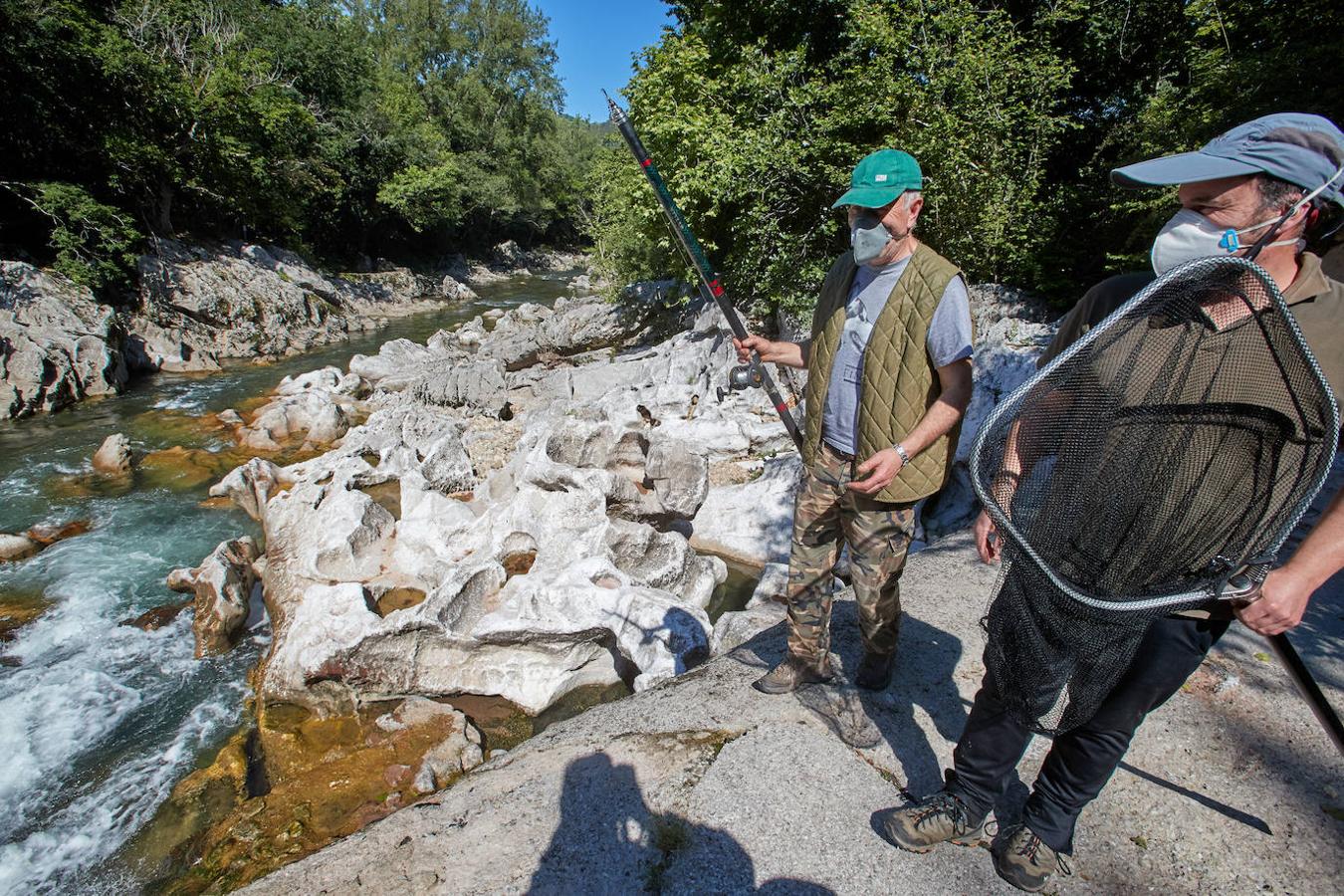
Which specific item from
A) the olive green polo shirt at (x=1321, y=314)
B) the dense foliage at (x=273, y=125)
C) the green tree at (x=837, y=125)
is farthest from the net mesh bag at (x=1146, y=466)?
the dense foliage at (x=273, y=125)

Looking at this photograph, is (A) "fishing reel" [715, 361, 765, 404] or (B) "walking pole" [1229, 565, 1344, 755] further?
(A) "fishing reel" [715, 361, 765, 404]

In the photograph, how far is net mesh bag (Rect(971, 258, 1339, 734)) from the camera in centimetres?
141

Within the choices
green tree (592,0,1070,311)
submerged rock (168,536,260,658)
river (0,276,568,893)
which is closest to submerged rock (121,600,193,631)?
river (0,276,568,893)

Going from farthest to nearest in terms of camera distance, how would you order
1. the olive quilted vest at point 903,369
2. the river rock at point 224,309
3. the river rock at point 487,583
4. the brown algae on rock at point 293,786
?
Result: the river rock at point 224,309, the river rock at point 487,583, the brown algae on rock at point 293,786, the olive quilted vest at point 903,369

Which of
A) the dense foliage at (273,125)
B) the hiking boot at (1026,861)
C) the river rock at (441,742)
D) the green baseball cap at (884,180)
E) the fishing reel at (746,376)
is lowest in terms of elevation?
the river rock at (441,742)

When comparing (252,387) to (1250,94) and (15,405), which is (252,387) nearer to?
(15,405)

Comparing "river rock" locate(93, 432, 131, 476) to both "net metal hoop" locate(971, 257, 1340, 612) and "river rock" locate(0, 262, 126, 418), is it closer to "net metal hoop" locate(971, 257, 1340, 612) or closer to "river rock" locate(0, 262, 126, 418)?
"river rock" locate(0, 262, 126, 418)

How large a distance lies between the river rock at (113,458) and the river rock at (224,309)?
6350mm

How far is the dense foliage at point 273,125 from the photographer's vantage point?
14516 mm

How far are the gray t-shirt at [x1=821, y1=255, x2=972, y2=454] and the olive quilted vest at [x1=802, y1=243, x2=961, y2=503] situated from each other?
0.03 m

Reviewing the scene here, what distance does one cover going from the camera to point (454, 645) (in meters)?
4.74

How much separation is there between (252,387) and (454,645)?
40.1 feet

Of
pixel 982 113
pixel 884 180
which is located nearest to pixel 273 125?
pixel 982 113

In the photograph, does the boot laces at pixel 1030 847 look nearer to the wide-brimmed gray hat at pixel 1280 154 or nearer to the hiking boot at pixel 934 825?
the hiking boot at pixel 934 825
